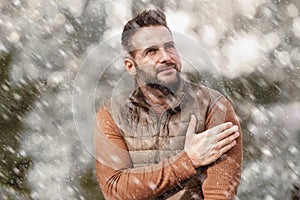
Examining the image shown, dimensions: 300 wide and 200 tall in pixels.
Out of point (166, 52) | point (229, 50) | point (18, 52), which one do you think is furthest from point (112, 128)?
point (18, 52)

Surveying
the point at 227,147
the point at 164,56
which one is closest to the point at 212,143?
the point at 227,147

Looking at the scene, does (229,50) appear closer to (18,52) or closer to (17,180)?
(18,52)

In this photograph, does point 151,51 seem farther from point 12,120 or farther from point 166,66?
point 12,120

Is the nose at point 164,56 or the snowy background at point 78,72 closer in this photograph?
the nose at point 164,56

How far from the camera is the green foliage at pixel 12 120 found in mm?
A: 3178

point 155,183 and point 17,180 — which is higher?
point 155,183

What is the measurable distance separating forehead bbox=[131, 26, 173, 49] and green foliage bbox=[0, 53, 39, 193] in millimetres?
2014

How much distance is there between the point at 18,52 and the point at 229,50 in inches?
54.6

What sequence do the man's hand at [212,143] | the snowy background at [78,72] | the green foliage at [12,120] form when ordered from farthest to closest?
the green foliage at [12,120] → the snowy background at [78,72] → the man's hand at [212,143]

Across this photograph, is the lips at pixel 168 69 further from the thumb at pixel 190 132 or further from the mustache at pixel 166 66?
the thumb at pixel 190 132

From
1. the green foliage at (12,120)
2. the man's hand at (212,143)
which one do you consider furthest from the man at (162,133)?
the green foliage at (12,120)

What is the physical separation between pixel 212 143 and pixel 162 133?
0.15 metres

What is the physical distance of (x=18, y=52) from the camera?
3.17 m

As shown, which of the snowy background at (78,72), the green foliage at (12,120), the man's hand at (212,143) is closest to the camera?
the man's hand at (212,143)
